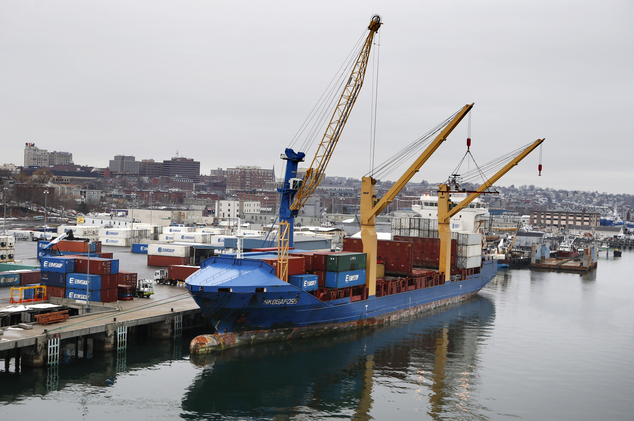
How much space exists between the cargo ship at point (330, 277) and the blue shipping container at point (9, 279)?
17.2m

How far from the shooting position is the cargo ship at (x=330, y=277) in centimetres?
3344

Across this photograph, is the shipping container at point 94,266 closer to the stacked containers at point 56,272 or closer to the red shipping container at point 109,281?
the red shipping container at point 109,281

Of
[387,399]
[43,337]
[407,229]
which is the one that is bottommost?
[387,399]

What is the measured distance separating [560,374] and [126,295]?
1102 inches

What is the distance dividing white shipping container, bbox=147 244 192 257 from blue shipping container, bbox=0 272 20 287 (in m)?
20.9

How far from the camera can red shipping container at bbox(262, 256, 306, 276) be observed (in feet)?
118

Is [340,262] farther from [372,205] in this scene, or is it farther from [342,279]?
[372,205]

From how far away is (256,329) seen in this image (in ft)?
114

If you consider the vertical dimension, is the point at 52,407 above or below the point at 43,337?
below

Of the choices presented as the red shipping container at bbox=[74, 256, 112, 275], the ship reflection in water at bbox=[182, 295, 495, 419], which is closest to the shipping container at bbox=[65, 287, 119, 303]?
the red shipping container at bbox=[74, 256, 112, 275]

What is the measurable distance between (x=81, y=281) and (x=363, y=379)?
19443mm

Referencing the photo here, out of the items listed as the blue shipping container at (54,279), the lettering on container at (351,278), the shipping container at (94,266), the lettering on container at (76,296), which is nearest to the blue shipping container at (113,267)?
the shipping container at (94,266)

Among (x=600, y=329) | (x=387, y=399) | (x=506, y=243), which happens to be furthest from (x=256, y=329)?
(x=506, y=243)

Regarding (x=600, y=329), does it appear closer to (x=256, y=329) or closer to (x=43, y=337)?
(x=256, y=329)
